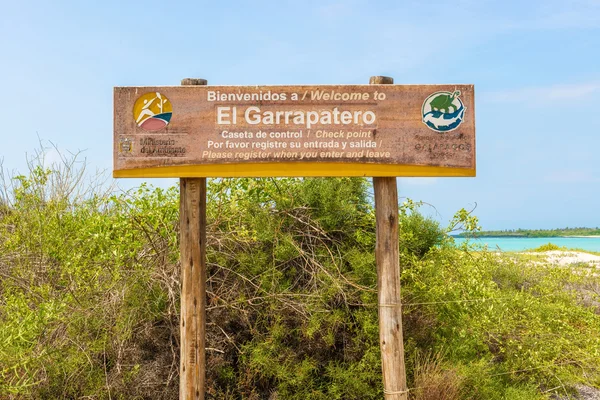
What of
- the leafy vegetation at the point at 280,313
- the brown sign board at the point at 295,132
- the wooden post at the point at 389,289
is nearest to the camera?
the brown sign board at the point at 295,132

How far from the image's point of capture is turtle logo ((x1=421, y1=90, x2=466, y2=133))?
215 inches

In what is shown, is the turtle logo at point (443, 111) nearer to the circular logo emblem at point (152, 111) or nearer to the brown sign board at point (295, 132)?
the brown sign board at point (295, 132)

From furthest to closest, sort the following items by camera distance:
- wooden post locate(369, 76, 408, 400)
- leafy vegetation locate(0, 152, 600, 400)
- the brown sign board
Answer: leafy vegetation locate(0, 152, 600, 400), wooden post locate(369, 76, 408, 400), the brown sign board

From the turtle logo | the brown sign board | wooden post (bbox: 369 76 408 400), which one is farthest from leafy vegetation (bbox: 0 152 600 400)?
the turtle logo

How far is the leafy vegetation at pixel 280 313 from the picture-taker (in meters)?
6.06

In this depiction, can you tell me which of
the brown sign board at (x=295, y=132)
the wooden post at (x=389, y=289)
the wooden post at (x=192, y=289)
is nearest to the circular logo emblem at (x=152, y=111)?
the brown sign board at (x=295, y=132)

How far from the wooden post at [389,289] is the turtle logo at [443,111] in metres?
0.47

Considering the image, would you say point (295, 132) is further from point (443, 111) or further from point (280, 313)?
point (280, 313)

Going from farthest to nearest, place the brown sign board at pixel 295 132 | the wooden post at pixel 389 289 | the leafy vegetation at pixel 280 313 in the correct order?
1. the leafy vegetation at pixel 280 313
2. the wooden post at pixel 389 289
3. the brown sign board at pixel 295 132

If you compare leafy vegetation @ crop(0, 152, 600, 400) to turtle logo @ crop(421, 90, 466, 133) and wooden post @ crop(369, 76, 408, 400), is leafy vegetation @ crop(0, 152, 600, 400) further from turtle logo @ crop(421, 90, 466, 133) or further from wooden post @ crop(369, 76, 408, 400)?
turtle logo @ crop(421, 90, 466, 133)

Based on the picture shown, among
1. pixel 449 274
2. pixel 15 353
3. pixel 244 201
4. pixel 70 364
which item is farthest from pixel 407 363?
pixel 15 353

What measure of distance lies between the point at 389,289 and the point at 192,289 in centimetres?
192

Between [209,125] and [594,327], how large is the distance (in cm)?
597

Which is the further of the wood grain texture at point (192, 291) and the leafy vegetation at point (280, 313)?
the leafy vegetation at point (280, 313)
